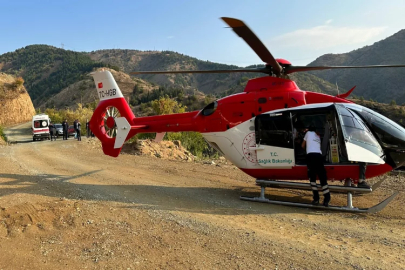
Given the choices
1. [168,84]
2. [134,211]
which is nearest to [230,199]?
[134,211]

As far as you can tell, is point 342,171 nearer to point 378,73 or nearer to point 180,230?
point 180,230

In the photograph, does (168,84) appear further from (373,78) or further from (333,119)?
(333,119)

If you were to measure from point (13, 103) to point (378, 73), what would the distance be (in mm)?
108973

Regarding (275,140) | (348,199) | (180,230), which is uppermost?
(275,140)

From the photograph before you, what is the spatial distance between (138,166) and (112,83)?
4114 millimetres

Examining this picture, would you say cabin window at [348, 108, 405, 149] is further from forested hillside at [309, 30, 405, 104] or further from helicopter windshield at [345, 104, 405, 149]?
forested hillside at [309, 30, 405, 104]

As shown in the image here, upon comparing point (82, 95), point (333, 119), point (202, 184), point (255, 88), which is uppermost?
point (82, 95)

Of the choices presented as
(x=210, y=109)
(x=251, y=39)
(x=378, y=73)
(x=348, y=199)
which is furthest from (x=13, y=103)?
(x=378, y=73)

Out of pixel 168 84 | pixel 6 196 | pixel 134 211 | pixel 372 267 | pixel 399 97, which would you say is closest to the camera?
pixel 372 267

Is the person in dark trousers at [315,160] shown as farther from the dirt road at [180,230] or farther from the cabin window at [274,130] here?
the cabin window at [274,130]

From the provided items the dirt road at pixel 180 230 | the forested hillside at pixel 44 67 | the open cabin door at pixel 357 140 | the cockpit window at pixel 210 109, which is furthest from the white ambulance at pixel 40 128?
the forested hillside at pixel 44 67

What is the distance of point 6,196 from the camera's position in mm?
7996

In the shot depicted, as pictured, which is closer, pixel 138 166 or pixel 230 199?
pixel 230 199

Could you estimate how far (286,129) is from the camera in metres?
7.91
